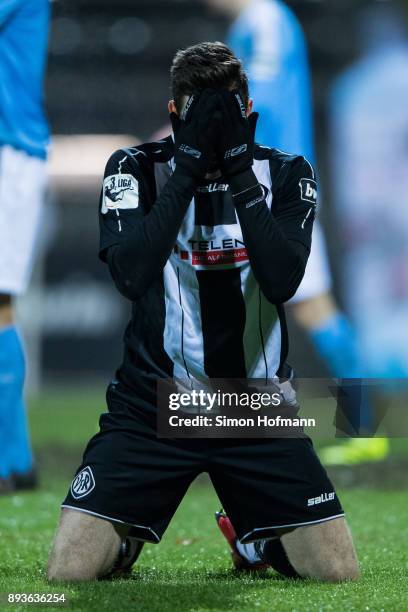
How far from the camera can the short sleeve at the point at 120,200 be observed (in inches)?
107

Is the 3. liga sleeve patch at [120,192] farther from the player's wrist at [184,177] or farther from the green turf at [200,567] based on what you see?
the green turf at [200,567]

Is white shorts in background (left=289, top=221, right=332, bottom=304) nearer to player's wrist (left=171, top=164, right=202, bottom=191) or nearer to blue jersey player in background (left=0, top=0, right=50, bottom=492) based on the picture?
blue jersey player in background (left=0, top=0, right=50, bottom=492)

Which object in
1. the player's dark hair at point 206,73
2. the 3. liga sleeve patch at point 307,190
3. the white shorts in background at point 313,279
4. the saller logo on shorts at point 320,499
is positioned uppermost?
the player's dark hair at point 206,73

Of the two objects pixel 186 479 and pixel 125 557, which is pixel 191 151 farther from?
pixel 125 557

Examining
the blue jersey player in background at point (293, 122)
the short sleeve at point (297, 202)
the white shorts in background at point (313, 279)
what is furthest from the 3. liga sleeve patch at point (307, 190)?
the white shorts in background at point (313, 279)

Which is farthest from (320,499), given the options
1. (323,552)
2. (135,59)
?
(135,59)

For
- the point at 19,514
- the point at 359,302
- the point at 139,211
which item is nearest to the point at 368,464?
the point at 19,514

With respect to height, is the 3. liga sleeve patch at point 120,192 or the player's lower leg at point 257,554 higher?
the 3. liga sleeve patch at point 120,192

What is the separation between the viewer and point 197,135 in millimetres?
2578

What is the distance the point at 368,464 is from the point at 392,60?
2.60 meters

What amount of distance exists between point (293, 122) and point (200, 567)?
2983 millimetres

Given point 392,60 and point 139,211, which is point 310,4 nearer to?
point 392,60

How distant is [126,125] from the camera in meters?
7.86

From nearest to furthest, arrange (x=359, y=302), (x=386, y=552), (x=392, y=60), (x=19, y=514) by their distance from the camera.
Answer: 1. (x=386, y=552)
2. (x=19, y=514)
3. (x=392, y=60)
4. (x=359, y=302)
